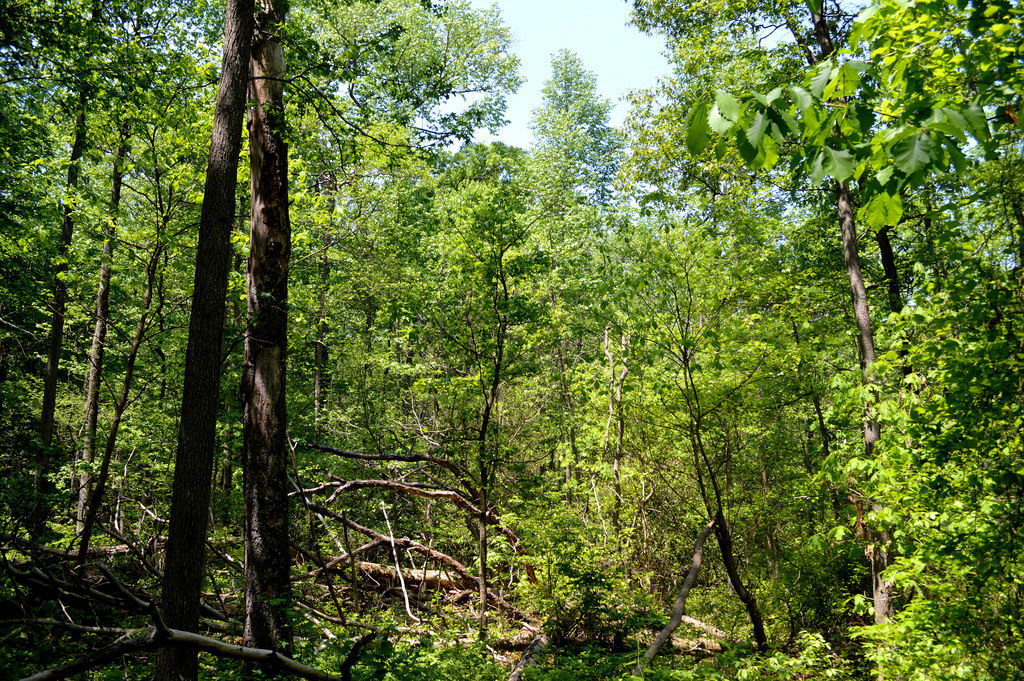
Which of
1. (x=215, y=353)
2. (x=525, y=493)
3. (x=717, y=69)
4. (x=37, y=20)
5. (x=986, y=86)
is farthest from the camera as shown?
(x=525, y=493)

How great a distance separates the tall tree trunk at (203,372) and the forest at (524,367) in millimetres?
20

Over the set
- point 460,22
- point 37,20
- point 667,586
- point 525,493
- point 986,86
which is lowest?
point 667,586

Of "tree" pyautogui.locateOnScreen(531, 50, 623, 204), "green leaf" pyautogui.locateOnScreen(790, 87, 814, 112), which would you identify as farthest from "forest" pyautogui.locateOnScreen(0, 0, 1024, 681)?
"tree" pyautogui.locateOnScreen(531, 50, 623, 204)

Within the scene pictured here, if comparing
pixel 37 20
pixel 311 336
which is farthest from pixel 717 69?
pixel 311 336

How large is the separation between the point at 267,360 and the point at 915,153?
4651mm

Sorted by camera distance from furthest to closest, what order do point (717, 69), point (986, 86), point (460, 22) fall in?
point (460, 22) → point (717, 69) → point (986, 86)

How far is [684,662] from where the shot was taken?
637 centimetres

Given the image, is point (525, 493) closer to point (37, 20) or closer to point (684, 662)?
point (684, 662)

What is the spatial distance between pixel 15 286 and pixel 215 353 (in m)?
10.6

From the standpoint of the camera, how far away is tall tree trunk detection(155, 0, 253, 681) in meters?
3.10

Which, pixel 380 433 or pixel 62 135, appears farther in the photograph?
pixel 380 433

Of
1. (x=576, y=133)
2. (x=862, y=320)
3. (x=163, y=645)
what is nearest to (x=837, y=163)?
(x=163, y=645)

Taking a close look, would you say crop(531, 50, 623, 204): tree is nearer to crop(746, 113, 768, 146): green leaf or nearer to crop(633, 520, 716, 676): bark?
crop(633, 520, 716, 676): bark

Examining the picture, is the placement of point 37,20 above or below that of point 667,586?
above
